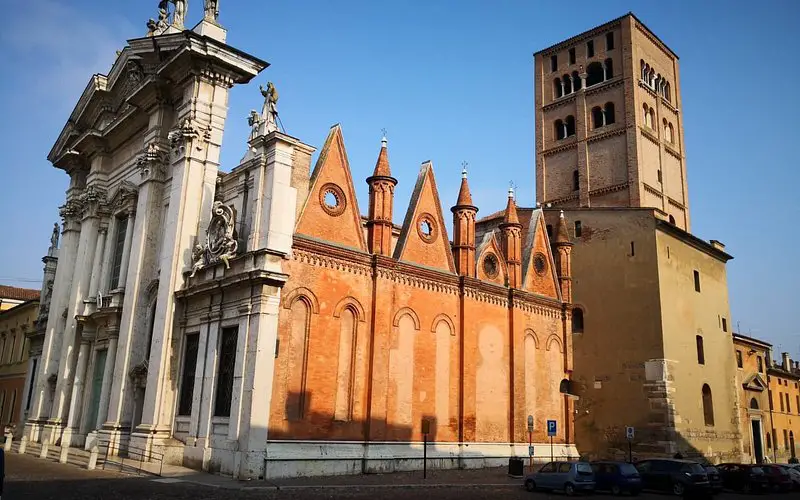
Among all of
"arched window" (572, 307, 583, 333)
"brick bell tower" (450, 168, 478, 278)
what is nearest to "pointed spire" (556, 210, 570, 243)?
"arched window" (572, 307, 583, 333)

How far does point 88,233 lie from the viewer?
30.4 m

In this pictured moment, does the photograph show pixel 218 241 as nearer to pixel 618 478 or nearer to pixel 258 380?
pixel 258 380

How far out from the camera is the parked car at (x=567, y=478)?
19.1 m

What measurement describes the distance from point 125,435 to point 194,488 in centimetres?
809

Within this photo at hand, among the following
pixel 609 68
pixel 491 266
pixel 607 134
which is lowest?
pixel 491 266

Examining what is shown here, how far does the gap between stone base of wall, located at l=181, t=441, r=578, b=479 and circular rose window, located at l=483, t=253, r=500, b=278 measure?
23.6 ft

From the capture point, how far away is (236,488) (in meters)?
16.8

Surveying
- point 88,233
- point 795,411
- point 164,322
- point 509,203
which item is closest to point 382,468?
point 164,322

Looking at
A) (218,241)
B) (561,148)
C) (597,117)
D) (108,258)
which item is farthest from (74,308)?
(597,117)

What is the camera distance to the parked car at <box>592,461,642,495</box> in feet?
63.7

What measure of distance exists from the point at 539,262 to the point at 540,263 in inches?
3.5

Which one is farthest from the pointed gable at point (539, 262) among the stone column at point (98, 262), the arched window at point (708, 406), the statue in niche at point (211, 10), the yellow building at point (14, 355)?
the yellow building at point (14, 355)

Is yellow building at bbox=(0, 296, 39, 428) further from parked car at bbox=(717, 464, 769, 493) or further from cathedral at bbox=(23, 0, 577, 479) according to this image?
parked car at bbox=(717, 464, 769, 493)

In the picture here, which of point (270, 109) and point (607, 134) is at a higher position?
point (607, 134)
